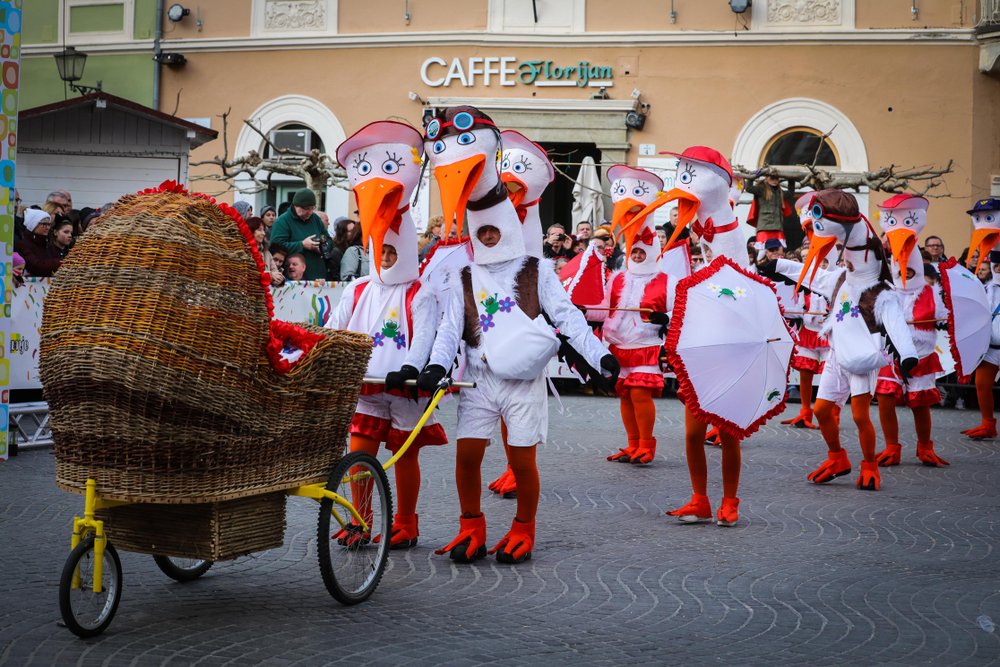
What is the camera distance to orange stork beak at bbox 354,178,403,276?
711cm

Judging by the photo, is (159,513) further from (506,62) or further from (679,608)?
(506,62)

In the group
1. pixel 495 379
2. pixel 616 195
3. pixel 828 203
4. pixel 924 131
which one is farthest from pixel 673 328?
pixel 924 131

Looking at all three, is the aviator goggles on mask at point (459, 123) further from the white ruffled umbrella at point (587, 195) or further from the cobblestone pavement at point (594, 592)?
the white ruffled umbrella at point (587, 195)

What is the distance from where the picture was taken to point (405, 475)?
7.29 metres

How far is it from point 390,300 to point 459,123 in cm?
103

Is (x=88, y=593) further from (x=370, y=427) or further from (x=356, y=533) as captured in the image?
(x=370, y=427)


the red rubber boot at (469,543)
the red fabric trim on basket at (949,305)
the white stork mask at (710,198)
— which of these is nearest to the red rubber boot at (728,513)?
the white stork mask at (710,198)

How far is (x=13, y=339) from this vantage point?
11320 mm

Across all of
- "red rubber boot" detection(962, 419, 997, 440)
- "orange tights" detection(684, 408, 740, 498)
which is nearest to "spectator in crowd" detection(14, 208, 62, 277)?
"orange tights" detection(684, 408, 740, 498)

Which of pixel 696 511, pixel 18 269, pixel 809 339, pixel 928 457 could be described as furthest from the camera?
pixel 809 339

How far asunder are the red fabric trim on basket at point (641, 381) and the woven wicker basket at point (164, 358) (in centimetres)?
610

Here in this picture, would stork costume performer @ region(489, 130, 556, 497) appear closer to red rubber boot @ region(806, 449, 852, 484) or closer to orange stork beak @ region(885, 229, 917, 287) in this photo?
red rubber boot @ region(806, 449, 852, 484)

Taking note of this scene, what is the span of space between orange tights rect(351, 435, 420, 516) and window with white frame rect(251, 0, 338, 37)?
18.6m

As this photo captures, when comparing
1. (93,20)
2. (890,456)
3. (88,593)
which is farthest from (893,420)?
(93,20)
